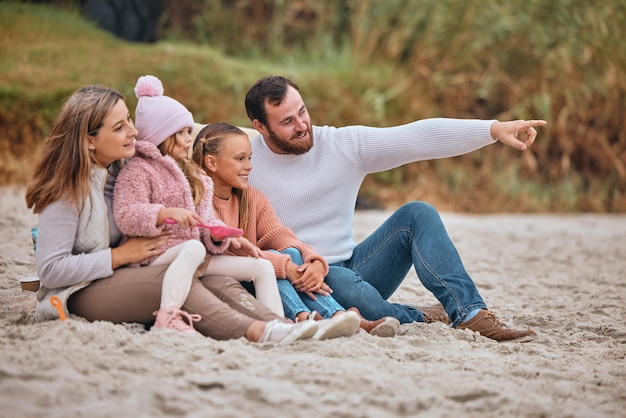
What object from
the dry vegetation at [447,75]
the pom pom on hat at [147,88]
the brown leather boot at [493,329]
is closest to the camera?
the pom pom on hat at [147,88]

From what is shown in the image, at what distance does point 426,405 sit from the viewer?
2762 millimetres

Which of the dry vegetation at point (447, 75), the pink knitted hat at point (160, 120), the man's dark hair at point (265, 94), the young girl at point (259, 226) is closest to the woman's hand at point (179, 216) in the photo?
the pink knitted hat at point (160, 120)

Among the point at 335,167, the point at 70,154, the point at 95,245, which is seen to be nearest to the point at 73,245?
the point at 95,245

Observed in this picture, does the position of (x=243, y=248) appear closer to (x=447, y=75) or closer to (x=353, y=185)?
(x=353, y=185)

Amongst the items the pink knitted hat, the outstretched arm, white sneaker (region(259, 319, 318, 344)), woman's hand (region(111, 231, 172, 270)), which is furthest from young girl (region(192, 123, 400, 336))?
the outstretched arm

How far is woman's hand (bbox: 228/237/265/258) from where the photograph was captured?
11.8 ft

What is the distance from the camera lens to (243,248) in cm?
370

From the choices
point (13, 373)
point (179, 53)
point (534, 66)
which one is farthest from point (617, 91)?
point (13, 373)

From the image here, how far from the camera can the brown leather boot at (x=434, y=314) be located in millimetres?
4109

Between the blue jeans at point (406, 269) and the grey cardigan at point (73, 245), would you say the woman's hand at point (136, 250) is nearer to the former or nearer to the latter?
the grey cardigan at point (73, 245)

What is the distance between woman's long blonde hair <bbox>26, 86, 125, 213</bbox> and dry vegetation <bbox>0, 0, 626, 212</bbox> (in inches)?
209

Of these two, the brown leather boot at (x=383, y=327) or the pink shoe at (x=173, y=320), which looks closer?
the pink shoe at (x=173, y=320)

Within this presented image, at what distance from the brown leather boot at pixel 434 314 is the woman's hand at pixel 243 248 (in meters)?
0.86

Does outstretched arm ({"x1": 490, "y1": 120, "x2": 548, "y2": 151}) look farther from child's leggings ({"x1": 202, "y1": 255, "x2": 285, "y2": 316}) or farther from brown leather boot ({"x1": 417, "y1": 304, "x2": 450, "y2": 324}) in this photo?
child's leggings ({"x1": 202, "y1": 255, "x2": 285, "y2": 316})
